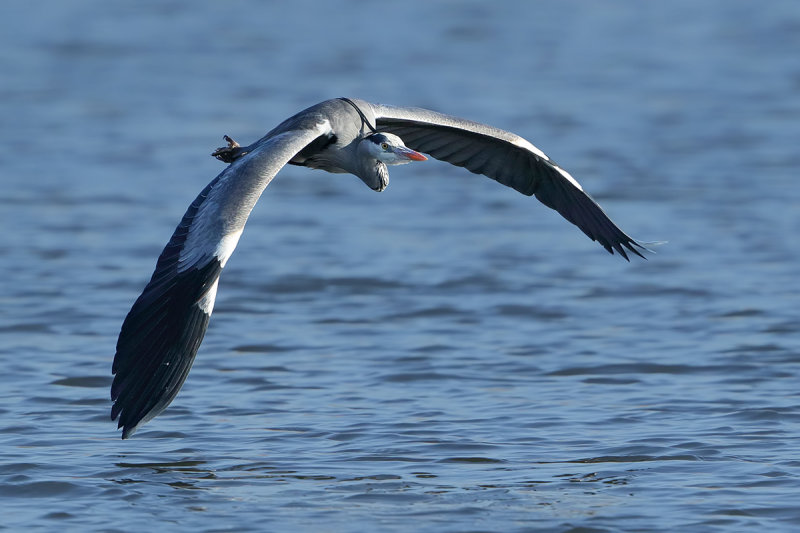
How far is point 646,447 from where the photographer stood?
8.86m

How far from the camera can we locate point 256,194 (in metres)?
8.03

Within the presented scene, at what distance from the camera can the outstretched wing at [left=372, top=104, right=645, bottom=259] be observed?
387 inches

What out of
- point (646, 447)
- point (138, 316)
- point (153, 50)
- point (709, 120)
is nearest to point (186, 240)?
point (138, 316)

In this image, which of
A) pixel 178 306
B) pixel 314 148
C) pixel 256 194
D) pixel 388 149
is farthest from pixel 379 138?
pixel 178 306

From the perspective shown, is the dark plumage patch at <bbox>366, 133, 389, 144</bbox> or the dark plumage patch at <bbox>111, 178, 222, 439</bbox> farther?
the dark plumage patch at <bbox>366, 133, 389, 144</bbox>

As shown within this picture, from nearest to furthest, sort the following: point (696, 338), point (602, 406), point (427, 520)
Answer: point (427, 520) < point (602, 406) < point (696, 338)

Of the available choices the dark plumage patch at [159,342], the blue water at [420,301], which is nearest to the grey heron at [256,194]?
the dark plumage patch at [159,342]

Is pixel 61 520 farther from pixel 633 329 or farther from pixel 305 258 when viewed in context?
pixel 305 258

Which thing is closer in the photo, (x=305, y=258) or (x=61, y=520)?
(x=61, y=520)

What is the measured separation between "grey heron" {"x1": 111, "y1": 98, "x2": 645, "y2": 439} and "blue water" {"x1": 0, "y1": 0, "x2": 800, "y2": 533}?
80cm

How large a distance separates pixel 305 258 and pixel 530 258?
7.15 ft

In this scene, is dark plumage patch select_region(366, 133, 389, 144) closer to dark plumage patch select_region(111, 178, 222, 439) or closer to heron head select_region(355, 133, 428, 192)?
heron head select_region(355, 133, 428, 192)

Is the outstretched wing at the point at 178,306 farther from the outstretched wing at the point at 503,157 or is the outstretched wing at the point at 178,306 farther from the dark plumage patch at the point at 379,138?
the outstretched wing at the point at 503,157

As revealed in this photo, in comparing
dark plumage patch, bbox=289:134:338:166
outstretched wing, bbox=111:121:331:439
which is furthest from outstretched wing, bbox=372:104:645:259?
outstretched wing, bbox=111:121:331:439
